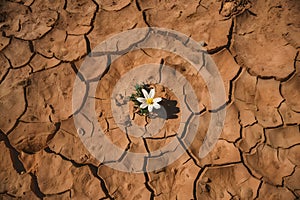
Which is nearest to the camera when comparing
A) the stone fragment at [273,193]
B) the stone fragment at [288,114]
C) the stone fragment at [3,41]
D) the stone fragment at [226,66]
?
the stone fragment at [273,193]

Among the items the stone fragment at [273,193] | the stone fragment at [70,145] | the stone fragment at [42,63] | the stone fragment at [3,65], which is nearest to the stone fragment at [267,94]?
the stone fragment at [273,193]

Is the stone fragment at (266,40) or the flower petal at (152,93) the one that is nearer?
the flower petal at (152,93)

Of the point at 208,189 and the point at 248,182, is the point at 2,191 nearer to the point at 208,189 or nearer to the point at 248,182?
the point at 208,189

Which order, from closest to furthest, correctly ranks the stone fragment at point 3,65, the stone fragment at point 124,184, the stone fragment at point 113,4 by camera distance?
the stone fragment at point 124,184 < the stone fragment at point 3,65 < the stone fragment at point 113,4

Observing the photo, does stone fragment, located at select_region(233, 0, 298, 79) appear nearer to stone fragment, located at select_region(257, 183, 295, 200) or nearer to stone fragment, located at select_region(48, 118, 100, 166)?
stone fragment, located at select_region(257, 183, 295, 200)

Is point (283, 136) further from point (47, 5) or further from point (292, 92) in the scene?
point (47, 5)

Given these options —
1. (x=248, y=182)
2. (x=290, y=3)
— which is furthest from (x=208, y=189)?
(x=290, y=3)

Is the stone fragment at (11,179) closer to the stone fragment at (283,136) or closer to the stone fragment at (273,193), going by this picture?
the stone fragment at (273,193)

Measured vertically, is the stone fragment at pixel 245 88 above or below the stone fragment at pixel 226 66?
below
